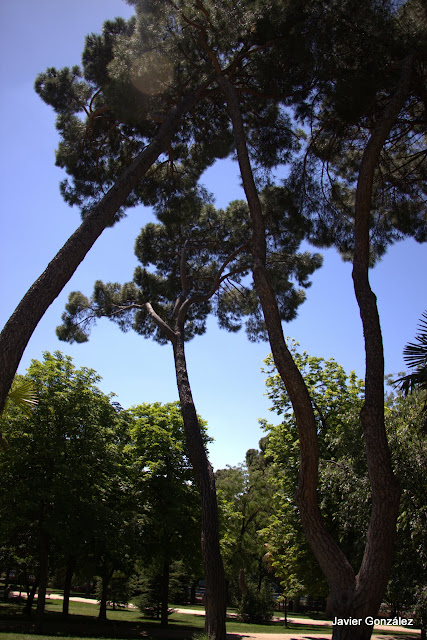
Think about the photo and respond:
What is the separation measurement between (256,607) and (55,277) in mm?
28503

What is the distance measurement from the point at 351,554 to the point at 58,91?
15.6m

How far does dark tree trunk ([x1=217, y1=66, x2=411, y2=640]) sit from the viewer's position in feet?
20.8

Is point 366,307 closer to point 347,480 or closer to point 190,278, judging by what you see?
point 347,480

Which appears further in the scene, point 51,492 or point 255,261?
point 51,492

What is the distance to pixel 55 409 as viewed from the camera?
1617 centimetres

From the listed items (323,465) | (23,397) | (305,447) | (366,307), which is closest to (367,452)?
(305,447)

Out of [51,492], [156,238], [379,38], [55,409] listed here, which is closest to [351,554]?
[51,492]

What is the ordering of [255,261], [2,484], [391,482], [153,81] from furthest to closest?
1. [2,484]
2. [153,81]
3. [255,261]
4. [391,482]

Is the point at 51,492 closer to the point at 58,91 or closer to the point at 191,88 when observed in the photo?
the point at 58,91

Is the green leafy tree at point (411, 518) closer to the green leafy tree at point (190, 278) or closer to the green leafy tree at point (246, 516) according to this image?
the green leafy tree at point (190, 278)

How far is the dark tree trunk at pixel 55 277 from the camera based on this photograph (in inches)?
261

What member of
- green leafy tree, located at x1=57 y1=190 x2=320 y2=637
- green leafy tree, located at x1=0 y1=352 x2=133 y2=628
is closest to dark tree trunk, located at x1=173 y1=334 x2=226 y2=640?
green leafy tree, located at x1=57 y1=190 x2=320 y2=637

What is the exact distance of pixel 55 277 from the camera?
7.57m

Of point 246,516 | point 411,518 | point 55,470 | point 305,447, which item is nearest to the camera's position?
point 305,447
